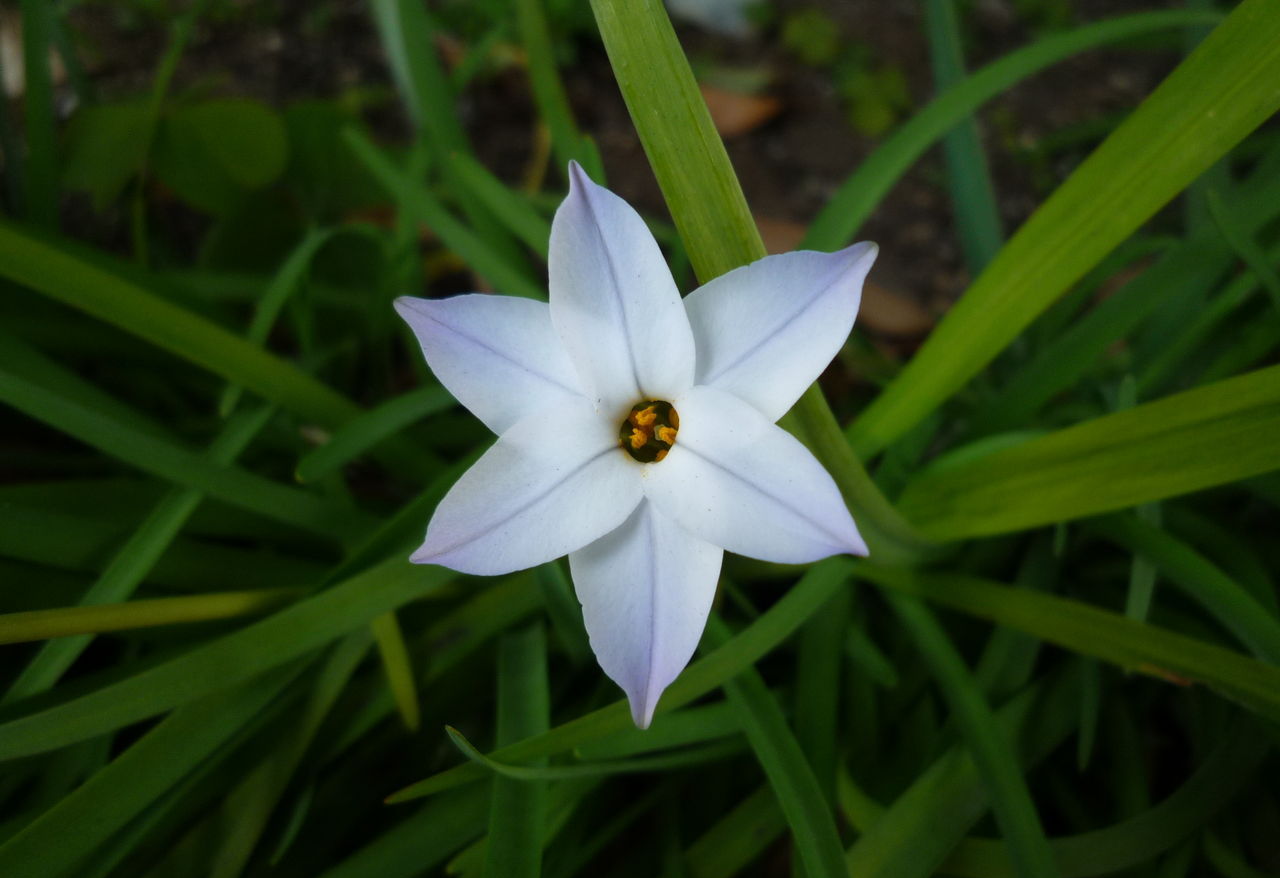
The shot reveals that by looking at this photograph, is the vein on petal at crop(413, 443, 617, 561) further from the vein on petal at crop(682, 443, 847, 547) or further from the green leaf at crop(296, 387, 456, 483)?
Answer: the green leaf at crop(296, 387, 456, 483)

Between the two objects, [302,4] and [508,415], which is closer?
[508,415]

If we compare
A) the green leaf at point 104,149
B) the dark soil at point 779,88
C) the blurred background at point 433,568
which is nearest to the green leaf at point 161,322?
the blurred background at point 433,568

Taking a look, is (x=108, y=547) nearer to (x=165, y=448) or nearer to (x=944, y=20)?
(x=165, y=448)

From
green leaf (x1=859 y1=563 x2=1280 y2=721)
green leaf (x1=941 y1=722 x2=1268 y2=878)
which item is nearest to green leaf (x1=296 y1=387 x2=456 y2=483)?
green leaf (x1=859 y1=563 x2=1280 y2=721)

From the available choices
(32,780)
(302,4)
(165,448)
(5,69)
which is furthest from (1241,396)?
(5,69)

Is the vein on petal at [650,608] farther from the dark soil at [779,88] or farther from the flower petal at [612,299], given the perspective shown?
the dark soil at [779,88]

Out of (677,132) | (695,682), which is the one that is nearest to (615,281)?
(677,132)
